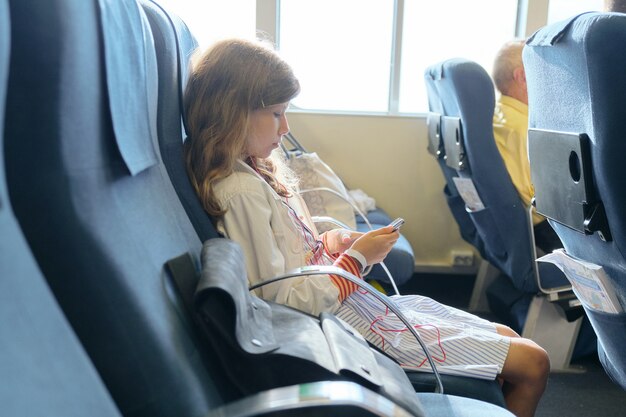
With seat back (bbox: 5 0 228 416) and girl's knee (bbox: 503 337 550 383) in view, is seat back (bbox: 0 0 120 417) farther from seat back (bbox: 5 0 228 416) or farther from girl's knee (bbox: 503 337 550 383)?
girl's knee (bbox: 503 337 550 383)

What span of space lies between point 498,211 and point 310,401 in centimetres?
149

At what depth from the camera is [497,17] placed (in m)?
3.03

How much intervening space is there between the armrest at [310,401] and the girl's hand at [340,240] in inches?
32.3

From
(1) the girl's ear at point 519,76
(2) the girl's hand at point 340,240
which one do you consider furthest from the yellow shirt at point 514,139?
(2) the girl's hand at point 340,240

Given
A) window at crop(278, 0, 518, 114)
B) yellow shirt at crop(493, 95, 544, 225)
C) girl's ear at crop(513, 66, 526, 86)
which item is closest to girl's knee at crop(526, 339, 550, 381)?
yellow shirt at crop(493, 95, 544, 225)

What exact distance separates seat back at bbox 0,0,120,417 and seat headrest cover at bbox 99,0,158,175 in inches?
7.3

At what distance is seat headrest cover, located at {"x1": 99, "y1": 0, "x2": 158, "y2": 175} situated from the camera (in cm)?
69

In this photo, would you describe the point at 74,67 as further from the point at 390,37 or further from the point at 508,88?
the point at 390,37

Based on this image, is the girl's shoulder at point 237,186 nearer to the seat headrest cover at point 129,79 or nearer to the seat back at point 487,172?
the seat headrest cover at point 129,79

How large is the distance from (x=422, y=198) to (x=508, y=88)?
0.78m

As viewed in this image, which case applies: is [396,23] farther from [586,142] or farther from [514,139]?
[586,142]

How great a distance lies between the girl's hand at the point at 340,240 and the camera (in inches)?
58.4

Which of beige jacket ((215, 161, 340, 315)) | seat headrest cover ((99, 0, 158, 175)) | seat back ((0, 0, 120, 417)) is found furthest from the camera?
beige jacket ((215, 161, 340, 315))

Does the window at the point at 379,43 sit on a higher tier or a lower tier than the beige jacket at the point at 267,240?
higher
